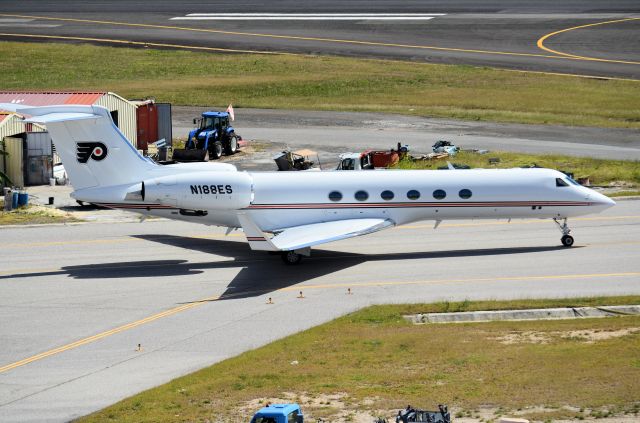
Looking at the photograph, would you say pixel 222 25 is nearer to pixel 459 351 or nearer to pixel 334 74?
pixel 334 74

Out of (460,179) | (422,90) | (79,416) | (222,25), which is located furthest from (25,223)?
(222,25)

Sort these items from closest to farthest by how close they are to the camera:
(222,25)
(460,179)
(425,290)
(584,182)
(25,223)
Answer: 1. (425,290)
2. (460,179)
3. (25,223)
4. (584,182)
5. (222,25)

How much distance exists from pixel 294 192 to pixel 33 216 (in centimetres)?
1384

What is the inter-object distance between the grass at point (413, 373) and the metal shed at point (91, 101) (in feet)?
105

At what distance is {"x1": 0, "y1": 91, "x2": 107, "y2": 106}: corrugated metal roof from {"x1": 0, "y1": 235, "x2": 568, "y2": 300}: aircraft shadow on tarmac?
2021 cm

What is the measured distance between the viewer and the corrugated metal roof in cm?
5784

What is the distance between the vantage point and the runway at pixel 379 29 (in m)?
84.7

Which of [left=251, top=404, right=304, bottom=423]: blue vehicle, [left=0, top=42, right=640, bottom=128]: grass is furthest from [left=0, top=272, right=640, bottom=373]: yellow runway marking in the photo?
[left=0, top=42, right=640, bottom=128]: grass

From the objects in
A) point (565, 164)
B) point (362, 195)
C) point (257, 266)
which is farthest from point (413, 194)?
point (565, 164)

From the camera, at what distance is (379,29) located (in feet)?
306

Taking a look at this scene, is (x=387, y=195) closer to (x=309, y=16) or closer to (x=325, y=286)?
(x=325, y=286)

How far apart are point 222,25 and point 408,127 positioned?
35.4 metres

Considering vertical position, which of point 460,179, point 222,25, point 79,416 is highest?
point 222,25

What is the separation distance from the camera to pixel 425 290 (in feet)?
112
